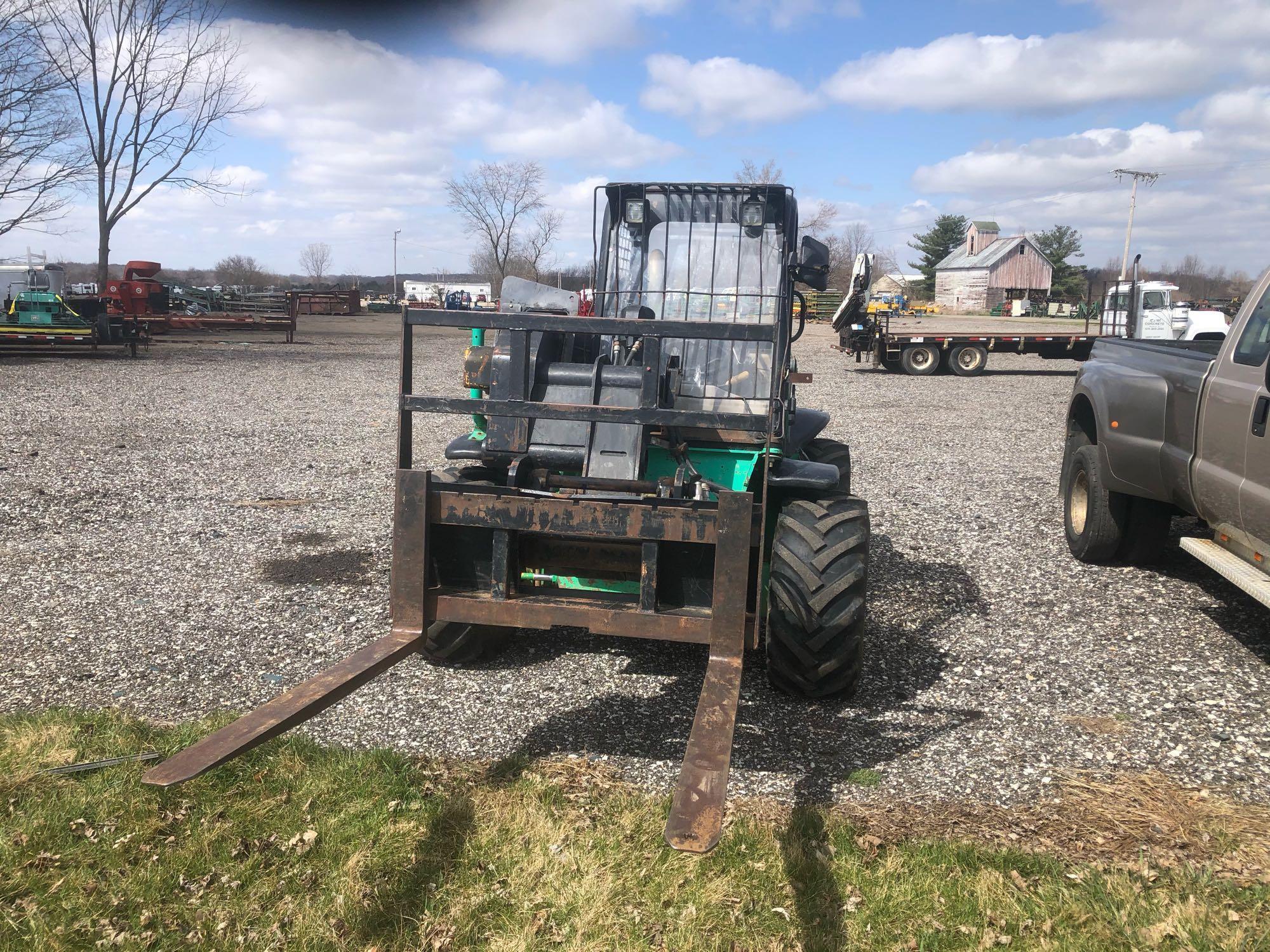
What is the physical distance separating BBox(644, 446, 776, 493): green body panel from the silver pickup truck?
241 cm

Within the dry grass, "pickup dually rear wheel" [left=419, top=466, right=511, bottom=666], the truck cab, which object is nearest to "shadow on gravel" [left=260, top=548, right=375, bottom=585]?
"pickup dually rear wheel" [left=419, top=466, right=511, bottom=666]

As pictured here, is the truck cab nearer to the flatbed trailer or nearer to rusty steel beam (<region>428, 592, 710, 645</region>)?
the flatbed trailer

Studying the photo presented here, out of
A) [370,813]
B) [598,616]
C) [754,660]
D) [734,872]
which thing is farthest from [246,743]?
[754,660]

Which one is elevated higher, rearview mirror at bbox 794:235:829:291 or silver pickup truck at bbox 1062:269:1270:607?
rearview mirror at bbox 794:235:829:291

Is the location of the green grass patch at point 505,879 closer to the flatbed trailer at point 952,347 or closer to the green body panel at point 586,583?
the green body panel at point 586,583

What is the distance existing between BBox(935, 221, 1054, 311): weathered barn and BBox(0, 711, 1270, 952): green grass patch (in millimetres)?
77232

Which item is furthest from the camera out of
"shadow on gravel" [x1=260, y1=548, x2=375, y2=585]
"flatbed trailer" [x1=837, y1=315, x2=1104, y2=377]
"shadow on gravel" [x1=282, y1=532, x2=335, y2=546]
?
"flatbed trailer" [x1=837, y1=315, x2=1104, y2=377]

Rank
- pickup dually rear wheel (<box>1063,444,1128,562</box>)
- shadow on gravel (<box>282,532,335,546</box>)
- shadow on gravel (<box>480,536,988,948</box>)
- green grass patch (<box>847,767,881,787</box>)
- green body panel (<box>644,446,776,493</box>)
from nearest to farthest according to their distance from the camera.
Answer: shadow on gravel (<box>480,536,988,948</box>) → green grass patch (<box>847,767,881,787</box>) → green body panel (<box>644,446,776,493</box>) → pickup dually rear wheel (<box>1063,444,1128,562</box>) → shadow on gravel (<box>282,532,335,546</box>)

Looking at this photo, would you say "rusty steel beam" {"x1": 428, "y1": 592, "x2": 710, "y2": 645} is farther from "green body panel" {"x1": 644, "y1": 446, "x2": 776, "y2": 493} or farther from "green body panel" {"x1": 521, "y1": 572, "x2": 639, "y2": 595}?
"green body panel" {"x1": 644, "y1": 446, "x2": 776, "y2": 493}

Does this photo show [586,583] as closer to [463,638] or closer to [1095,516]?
[463,638]

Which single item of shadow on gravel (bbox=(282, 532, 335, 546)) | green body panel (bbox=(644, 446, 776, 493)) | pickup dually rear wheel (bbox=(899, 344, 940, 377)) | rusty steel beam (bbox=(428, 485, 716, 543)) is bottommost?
shadow on gravel (bbox=(282, 532, 335, 546))

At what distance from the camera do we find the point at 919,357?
83.3 feet

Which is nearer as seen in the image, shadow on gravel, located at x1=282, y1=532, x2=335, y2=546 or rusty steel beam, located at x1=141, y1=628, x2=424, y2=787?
rusty steel beam, located at x1=141, y1=628, x2=424, y2=787

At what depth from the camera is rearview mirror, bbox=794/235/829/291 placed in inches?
231
